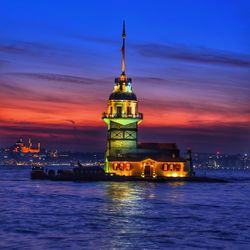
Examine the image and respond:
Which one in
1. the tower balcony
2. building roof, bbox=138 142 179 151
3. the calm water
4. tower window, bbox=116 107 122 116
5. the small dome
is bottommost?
the calm water

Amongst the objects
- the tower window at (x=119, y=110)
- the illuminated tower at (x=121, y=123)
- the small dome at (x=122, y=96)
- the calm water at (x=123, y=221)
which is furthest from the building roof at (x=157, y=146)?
the calm water at (x=123, y=221)

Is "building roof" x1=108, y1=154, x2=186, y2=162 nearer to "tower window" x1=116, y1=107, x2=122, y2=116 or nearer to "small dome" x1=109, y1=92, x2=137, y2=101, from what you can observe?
"tower window" x1=116, y1=107, x2=122, y2=116

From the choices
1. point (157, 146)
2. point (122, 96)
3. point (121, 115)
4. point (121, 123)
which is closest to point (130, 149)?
Answer: point (121, 123)

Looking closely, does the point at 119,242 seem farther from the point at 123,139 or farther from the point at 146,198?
the point at 123,139

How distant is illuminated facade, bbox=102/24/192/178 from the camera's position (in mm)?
121688

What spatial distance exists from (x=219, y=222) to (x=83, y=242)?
50.1 feet

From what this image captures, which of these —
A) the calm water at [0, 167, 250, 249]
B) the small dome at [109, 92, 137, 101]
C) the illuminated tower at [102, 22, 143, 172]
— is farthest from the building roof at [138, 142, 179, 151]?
the calm water at [0, 167, 250, 249]

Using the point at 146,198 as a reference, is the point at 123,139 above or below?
above

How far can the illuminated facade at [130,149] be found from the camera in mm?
121688

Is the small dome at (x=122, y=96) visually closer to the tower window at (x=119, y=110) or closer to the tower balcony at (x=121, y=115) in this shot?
the tower window at (x=119, y=110)

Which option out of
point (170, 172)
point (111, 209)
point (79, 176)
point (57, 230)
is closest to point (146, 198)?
point (111, 209)

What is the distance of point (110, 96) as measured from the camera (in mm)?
128125

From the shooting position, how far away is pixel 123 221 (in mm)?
58688

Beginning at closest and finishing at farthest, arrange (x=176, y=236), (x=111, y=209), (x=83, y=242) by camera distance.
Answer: (x=83, y=242)
(x=176, y=236)
(x=111, y=209)
